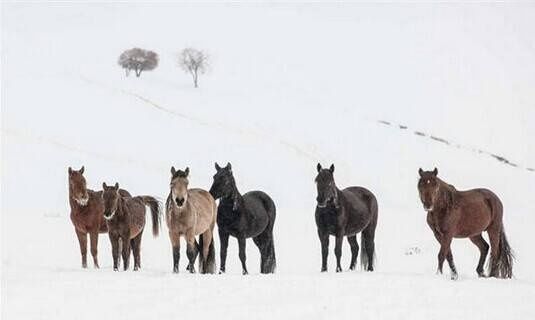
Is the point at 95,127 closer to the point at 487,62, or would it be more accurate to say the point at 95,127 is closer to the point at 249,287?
the point at 249,287

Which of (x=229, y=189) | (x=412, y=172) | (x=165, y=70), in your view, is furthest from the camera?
(x=165, y=70)

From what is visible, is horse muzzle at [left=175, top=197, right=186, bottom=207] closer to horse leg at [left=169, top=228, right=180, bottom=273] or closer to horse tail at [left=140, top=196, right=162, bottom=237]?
horse leg at [left=169, top=228, right=180, bottom=273]

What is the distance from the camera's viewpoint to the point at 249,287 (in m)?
10.7

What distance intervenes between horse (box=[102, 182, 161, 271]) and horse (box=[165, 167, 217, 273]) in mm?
1060

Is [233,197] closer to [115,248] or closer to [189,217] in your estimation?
[189,217]

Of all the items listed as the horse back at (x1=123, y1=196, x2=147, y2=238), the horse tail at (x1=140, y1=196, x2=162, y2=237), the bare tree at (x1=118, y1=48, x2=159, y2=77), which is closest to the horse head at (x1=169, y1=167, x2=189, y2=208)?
the horse back at (x1=123, y1=196, x2=147, y2=238)

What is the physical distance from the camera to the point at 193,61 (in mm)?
75875

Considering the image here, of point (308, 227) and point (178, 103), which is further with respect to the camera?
point (178, 103)

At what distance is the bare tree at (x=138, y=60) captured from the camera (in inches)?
2896

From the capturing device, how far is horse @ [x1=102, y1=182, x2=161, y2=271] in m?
12.9

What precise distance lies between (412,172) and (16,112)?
1888cm

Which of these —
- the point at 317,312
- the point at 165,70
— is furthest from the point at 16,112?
the point at 165,70

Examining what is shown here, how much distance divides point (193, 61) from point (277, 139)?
3623cm

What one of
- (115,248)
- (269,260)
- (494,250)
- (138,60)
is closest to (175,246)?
(115,248)
